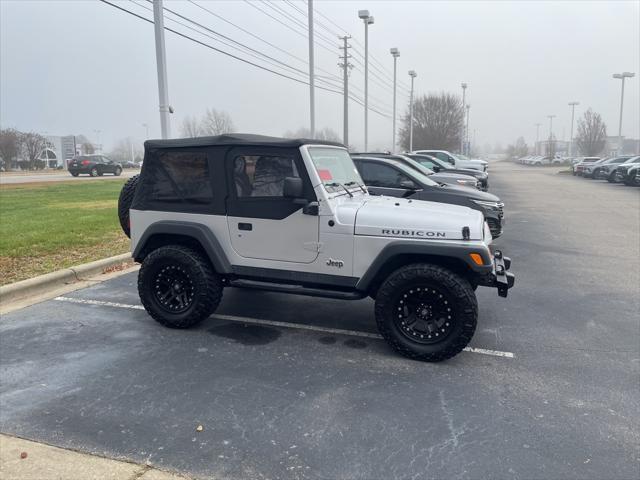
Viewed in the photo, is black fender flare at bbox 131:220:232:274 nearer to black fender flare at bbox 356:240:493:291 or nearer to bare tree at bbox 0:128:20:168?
black fender flare at bbox 356:240:493:291

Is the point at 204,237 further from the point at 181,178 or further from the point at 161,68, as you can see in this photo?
the point at 161,68

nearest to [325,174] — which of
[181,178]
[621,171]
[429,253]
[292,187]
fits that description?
[292,187]

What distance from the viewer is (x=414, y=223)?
4.34 metres

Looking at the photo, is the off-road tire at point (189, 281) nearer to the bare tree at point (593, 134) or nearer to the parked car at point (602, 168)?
the parked car at point (602, 168)

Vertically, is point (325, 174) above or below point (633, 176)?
above

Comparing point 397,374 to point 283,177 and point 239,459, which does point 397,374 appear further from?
point 283,177

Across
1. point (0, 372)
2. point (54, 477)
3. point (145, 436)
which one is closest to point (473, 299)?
point (145, 436)

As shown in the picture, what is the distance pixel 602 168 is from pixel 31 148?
57.9 metres

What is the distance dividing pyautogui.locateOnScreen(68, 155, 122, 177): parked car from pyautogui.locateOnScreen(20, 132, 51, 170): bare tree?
29.2m

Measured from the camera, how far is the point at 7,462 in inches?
114

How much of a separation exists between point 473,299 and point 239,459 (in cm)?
226

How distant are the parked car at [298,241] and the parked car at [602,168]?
3060 cm

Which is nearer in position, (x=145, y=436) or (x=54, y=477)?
(x=54, y=477)

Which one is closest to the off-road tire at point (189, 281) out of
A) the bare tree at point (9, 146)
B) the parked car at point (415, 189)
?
the parked car at point (415, 189)
